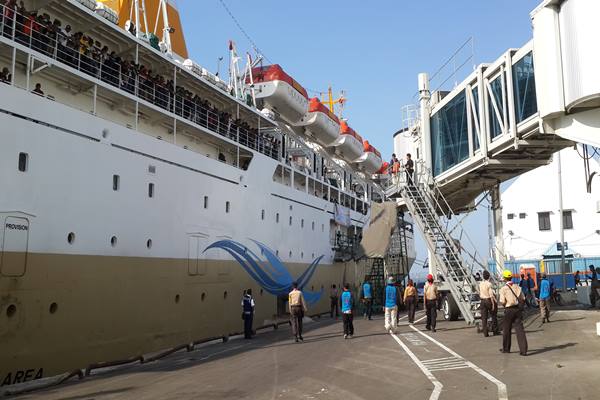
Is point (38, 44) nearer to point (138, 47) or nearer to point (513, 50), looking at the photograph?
point (138, 47)

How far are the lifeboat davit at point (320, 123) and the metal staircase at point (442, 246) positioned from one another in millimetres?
8508

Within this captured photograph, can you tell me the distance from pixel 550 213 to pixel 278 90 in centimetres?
2252

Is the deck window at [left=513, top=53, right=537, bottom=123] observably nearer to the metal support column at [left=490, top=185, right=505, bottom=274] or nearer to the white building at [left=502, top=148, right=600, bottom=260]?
the metal support column at [left=490, top=185, right=505, bottom=274]

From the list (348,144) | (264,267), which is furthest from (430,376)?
(348,144)

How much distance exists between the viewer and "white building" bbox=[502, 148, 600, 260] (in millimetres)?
33031

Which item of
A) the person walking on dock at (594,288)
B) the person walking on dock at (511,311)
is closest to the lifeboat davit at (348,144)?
the person walking on dock at (594,288)

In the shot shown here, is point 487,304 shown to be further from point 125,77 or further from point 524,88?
point 125,77

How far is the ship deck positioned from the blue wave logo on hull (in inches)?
195

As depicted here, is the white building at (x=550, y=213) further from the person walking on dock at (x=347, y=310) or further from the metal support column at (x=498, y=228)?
the person walking on dock at (x=347, y=310)

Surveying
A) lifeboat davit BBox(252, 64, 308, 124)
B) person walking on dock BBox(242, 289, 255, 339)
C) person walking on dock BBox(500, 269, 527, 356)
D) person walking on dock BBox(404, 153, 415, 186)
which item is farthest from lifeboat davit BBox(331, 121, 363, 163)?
person walking on dock BBox(500, 269, 527, 356)

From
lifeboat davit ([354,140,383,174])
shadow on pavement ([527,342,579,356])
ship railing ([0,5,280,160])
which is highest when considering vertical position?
lifeboat davit ([354,140,383,174])

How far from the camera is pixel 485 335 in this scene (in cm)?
A: 1120

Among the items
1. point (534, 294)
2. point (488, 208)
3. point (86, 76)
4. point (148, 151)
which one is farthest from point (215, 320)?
point (534, 294)

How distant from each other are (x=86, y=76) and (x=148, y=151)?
7.63 feet
